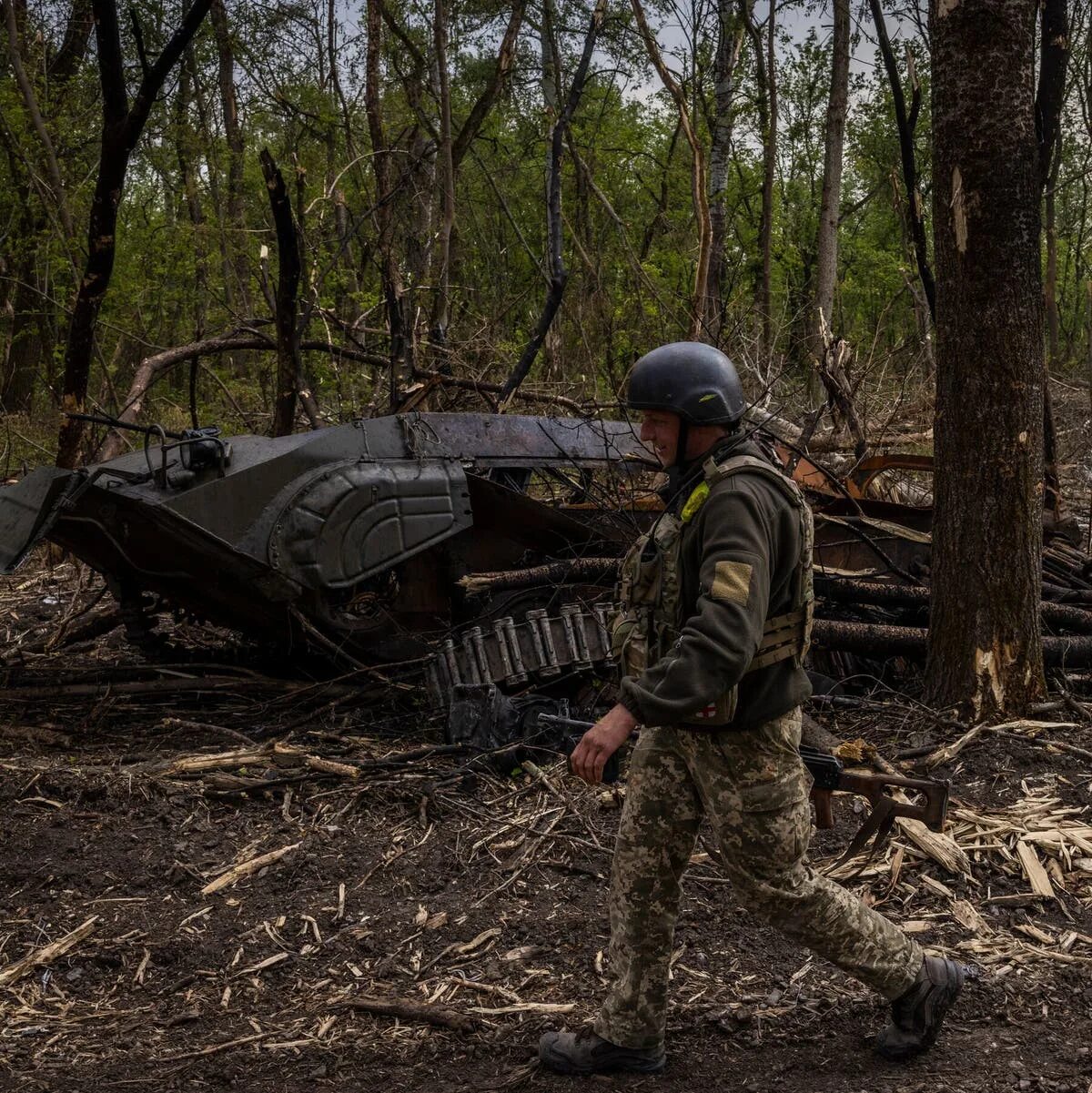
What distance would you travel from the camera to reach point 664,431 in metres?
3.10

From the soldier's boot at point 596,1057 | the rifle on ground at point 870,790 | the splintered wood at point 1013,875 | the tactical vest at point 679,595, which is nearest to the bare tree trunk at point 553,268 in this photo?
the splintered wood at point 1013,875

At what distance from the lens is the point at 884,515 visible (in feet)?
24.4

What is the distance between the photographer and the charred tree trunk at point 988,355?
572 centimetres

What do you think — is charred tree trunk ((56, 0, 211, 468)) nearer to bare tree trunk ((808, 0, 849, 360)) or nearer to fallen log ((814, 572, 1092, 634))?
fallen log ((814, 572, 1092, 634))

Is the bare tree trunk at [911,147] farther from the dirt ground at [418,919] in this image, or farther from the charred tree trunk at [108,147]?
the charred tree trunk at [108,147]

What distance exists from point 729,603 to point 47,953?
273cm

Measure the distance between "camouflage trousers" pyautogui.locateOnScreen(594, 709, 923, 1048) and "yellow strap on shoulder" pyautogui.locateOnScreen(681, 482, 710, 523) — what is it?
0.51 meters

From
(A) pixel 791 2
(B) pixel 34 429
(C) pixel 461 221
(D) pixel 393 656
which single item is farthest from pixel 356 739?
(A) pixel 791 2

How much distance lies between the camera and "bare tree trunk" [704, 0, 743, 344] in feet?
49.0

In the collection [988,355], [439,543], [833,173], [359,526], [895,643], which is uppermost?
[833,173]

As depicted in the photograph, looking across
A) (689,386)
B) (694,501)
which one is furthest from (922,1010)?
(689,386)

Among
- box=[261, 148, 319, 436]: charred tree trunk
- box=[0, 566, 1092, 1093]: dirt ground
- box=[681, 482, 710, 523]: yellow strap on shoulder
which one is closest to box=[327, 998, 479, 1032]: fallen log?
box=[0, 566, 1092, 1093]: dirt ground

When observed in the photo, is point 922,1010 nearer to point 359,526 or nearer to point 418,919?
point 418,919

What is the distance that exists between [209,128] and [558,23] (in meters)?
5.82
